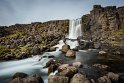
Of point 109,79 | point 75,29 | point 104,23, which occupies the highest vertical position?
point 104,23

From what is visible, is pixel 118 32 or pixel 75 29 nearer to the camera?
pixel 118 32

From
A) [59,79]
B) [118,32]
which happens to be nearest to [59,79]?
[59,79]

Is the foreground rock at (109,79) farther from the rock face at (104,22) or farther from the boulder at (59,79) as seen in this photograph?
the rock face at (104,22)

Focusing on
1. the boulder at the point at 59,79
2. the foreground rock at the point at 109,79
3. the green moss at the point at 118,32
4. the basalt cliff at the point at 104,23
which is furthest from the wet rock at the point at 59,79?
the basalt cliff at the point at 104,23

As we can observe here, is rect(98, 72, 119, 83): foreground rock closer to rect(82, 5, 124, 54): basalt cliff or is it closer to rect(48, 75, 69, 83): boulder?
rect(48, 75, 69, 83): boulder

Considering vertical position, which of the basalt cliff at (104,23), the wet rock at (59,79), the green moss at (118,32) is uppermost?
the basalt cliff at (104,23)

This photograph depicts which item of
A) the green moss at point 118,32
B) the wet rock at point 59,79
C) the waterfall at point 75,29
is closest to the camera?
the wet rock at point 59,79

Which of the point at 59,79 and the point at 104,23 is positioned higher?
the point at 104,23

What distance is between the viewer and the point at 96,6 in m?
94.8

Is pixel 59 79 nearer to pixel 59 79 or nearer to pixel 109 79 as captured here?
pixel 59 79

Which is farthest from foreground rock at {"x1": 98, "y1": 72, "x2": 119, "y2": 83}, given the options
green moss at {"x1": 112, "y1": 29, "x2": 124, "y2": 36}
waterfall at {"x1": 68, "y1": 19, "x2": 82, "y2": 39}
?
waterfall at {"x1": 68, "y1": 19, "x2": 82, "y2": 39}

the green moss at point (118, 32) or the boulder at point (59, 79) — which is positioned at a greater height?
the green moss at point (118, 32)

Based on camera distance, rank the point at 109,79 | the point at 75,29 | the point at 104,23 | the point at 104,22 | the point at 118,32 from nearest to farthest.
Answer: the point at 109,79
the point at 118,32
the point at 104,23
the point at 104,22
the point at 75,29

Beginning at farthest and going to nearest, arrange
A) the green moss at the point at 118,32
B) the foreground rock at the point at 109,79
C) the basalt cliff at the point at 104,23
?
the basalt cliff at the point at 104,23, the green moss at the point at 118,32, the foreground rock at the point at 109,79
